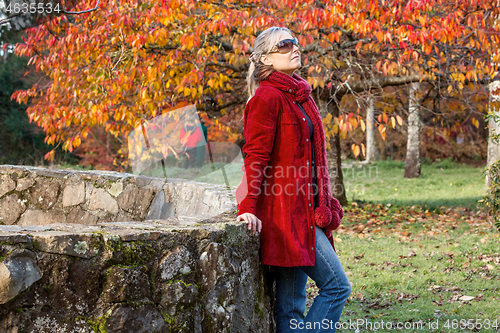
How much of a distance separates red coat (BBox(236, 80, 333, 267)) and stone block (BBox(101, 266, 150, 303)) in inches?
26.0

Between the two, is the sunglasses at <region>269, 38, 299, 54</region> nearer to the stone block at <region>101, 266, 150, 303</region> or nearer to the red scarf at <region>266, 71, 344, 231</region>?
the red scarf at <region>266, 71, 344, 231</region>

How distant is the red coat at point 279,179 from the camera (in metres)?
2.40

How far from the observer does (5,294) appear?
1808 mm

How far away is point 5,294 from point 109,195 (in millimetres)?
2678

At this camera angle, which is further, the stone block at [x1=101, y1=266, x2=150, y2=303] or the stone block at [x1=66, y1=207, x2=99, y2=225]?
the stone block at [x1=66, y1=207, x2=99, y2=225]

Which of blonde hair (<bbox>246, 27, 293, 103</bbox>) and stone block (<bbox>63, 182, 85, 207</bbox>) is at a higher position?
blonde hair (<bbox>246, 27, 293, 103</bbox>)

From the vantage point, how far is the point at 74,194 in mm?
4543

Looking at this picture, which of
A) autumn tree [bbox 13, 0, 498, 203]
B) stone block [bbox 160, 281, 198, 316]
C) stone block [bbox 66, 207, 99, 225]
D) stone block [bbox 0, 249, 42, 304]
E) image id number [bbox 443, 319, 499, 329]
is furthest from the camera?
autumn tree [bbox 13, 0, 498, 203]

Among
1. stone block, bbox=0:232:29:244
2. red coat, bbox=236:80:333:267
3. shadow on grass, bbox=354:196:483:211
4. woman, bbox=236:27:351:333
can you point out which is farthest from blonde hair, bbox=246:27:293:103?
shadow on grass, bbox=354:196:483:211

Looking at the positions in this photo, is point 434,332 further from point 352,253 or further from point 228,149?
point 352,253

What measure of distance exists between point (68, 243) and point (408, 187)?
13.1 metres

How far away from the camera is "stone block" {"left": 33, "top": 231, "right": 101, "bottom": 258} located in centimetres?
193

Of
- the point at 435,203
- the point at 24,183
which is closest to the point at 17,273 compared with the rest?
the point at 24,183

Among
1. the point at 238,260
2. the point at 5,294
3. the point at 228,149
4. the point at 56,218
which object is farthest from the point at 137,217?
the point at 5,294
